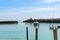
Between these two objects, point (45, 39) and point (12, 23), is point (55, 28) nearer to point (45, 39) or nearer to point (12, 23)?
point (45, 39)

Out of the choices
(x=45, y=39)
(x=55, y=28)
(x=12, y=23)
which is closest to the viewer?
(x=55, y=28)

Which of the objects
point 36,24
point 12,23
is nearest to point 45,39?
point 36,24

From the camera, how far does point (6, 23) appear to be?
62.0m

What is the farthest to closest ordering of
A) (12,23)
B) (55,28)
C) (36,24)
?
(12,23) → (36,24) → (55,28)

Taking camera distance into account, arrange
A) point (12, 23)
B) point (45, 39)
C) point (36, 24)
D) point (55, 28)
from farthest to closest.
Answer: point (12, 23) < point (45, 39) < point (36, 24) < point (55, 28)

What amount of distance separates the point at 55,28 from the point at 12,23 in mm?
53636

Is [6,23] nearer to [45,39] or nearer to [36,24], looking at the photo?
[45,39]

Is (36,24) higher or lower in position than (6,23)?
lower

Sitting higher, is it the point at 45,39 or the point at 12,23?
the point at 12,23

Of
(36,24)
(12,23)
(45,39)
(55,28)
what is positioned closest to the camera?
(55,28)

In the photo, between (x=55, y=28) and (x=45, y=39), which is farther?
(x=45, y=39)

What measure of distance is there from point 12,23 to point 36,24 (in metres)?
52.2

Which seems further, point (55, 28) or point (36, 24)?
point (36, 24)

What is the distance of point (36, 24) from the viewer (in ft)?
32.4
